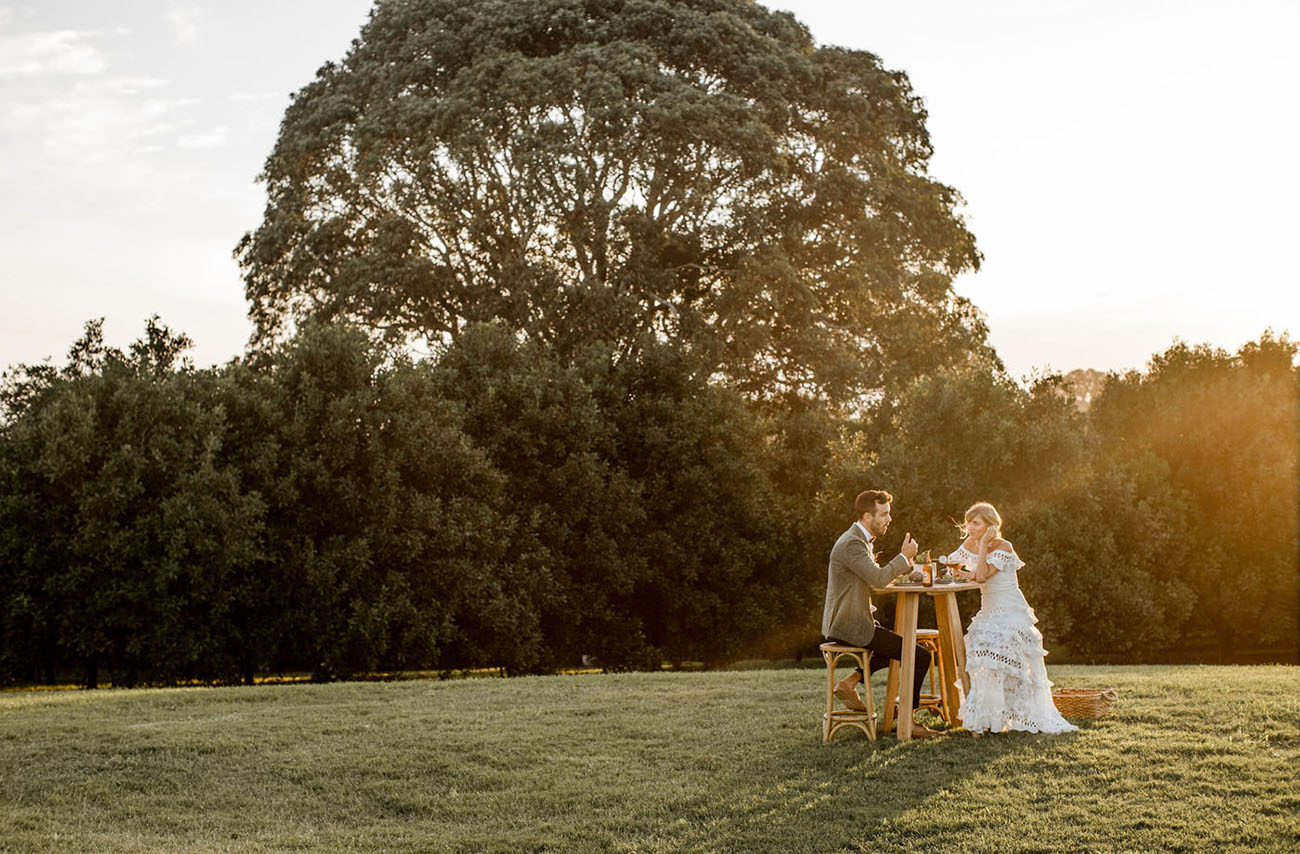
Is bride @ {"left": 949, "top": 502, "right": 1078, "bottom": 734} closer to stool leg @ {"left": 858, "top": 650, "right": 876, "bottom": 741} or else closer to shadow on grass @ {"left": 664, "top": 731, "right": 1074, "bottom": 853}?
shadow on grass @ {"left": 664, "top": 731, "right": 1074, "bottom": 853}

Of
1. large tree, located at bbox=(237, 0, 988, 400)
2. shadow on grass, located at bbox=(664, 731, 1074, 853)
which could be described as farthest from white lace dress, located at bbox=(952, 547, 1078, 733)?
large tree, located at bbox=(237, 0, 988, 400)

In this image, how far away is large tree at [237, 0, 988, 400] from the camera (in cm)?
2848

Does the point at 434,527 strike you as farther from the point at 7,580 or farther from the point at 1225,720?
the point at 1225,720

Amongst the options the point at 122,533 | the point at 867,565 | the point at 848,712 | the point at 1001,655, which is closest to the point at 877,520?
the point at 867,565

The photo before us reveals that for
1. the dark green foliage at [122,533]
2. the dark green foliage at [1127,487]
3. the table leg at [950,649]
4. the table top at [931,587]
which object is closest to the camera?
the table top at [931,587]

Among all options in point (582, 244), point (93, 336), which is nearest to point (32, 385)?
point (93, 336)

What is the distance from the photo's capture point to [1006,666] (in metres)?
10.2

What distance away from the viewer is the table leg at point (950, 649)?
10.8 m

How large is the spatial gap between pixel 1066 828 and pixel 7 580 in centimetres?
2009

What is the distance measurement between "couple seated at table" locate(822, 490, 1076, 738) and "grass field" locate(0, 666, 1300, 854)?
0.98 ft

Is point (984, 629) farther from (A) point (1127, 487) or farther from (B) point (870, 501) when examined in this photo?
(A) point (1127, 487)

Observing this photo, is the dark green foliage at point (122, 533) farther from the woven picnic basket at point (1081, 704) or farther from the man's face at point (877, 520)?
the woven picnic basket at point (1081, 704)

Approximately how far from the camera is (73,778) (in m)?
10.5

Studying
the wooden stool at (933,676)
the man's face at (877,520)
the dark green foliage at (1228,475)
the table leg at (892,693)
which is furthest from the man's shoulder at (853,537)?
the dark green foliage at (1228,475)
